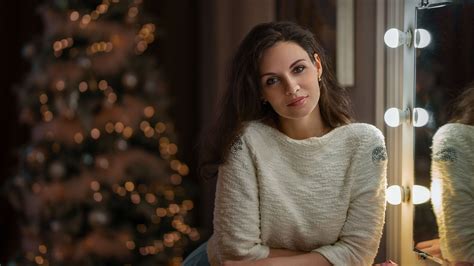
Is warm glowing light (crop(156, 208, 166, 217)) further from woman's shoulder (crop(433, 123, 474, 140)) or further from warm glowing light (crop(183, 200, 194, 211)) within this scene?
woman's shoulder (crop(433, 123, 474, 140))

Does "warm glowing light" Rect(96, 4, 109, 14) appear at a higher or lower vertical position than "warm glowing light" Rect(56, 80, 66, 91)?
higher

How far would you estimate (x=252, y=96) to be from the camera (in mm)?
1399

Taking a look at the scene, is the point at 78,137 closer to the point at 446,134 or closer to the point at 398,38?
the point at 398,38

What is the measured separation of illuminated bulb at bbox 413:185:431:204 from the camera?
1402 mm

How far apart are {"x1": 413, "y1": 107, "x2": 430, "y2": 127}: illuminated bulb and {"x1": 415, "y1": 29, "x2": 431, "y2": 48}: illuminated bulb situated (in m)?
0.14

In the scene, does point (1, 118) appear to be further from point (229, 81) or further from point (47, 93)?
point (229, 81)

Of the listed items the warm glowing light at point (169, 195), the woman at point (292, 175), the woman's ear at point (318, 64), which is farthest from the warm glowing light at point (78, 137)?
the woman's ear at point (318, 64)

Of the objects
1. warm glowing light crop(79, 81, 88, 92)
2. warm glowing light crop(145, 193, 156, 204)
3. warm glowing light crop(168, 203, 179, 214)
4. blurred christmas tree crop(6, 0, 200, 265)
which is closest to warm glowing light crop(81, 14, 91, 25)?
blurred christmas tree crop(6, 0, 200, 265)

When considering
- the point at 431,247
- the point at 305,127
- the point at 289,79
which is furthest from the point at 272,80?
the point at 431,247

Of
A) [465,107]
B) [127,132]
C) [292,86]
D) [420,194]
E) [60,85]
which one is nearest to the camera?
[465,107]

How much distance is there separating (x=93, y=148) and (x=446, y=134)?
1.77 metres

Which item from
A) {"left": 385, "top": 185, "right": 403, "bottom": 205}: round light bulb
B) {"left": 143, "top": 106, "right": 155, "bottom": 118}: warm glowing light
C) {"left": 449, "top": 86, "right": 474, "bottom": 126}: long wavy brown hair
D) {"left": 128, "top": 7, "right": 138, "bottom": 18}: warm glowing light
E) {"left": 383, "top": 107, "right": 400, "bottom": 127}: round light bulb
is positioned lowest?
{"left": 385, "top": 185, "right": 403, "bottom": 205}: round light bulb

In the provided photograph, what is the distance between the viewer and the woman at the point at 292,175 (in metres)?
1.35

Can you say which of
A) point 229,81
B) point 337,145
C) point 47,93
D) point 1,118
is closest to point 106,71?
point 47,93
